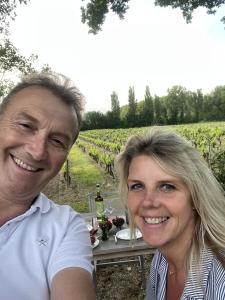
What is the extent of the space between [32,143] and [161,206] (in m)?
0.61

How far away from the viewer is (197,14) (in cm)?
530

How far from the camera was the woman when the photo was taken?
131 centimetres

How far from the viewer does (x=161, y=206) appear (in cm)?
132

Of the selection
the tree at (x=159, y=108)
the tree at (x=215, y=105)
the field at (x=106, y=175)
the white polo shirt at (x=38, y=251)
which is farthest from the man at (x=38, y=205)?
the tree at (x=159, y=108)

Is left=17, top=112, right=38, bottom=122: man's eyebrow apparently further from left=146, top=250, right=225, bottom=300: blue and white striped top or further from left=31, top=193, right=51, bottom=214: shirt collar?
left=146, top=250, right=225, bottom=300: blue and white striped top

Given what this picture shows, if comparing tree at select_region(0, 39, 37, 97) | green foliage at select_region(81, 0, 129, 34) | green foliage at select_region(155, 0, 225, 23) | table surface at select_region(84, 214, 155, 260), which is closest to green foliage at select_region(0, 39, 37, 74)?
tree at select_region(0, 39, 37, 97)

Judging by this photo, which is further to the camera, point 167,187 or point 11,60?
point 11,60

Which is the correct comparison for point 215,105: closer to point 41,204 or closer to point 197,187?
point 197,187

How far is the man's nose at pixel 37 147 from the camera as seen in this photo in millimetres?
1156

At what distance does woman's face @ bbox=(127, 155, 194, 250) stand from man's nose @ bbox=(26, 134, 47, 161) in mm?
463

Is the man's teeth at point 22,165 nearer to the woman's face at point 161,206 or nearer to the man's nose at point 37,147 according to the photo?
the man's nose at point 37,147

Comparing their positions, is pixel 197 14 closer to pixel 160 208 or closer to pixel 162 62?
pixel 160 208

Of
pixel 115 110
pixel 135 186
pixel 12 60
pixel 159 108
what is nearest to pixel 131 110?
pixel 115 110

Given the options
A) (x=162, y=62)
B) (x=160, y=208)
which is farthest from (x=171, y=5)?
(x=162, y=62)
